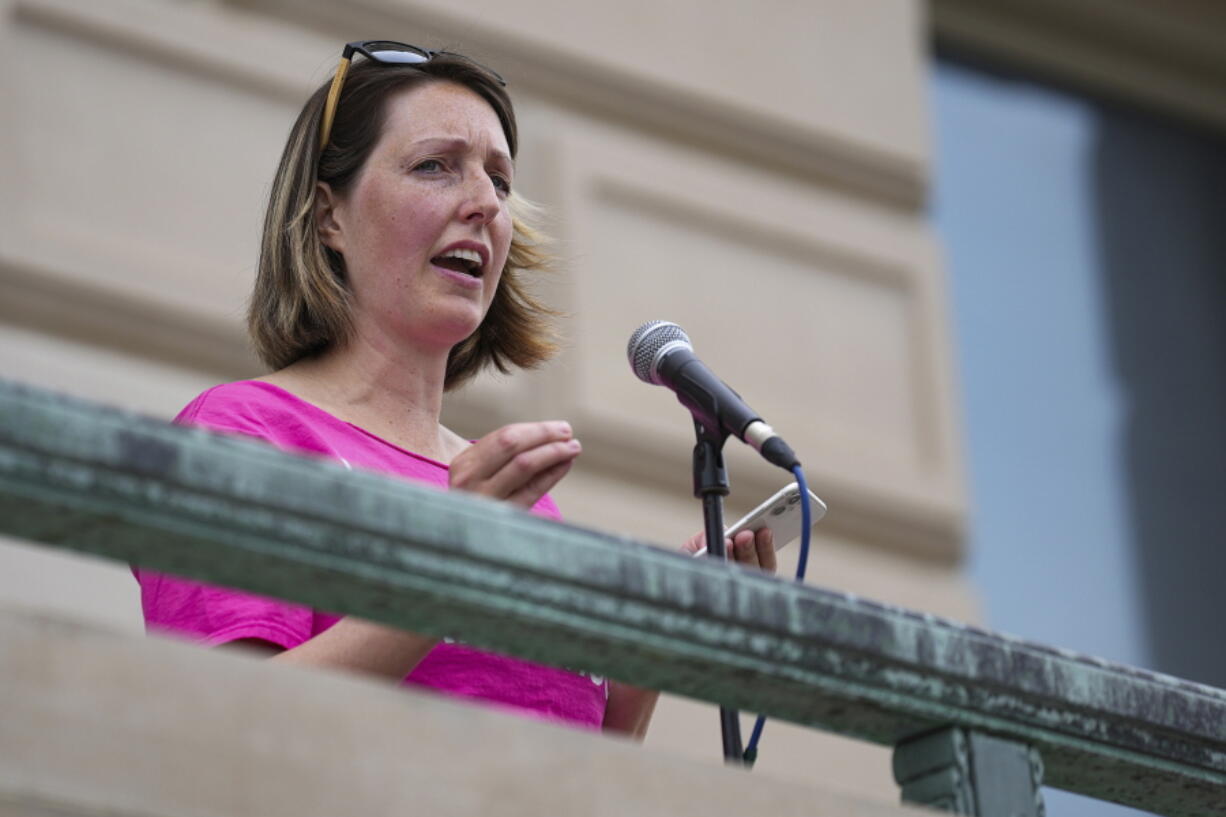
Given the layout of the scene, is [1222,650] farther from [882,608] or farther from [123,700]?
[123,700]

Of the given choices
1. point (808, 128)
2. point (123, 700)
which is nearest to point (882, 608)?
point (123, 700)

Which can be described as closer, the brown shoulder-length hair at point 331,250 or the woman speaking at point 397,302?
the woman speaking at point 397,302

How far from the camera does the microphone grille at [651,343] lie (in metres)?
2.32

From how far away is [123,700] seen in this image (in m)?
1.49

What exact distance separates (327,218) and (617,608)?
121 centimetres

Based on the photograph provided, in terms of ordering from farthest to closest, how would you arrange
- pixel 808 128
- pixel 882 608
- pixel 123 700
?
1. pixel 808 128
2. pixel 882 608
3. pixel 123 700

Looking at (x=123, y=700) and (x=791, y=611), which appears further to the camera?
(x=791, y=611)

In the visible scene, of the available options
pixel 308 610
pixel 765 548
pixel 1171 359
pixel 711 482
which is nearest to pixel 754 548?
pixel 765 548

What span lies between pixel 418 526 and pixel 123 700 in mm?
219

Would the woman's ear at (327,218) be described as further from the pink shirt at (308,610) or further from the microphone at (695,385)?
the microphone at (695,385)

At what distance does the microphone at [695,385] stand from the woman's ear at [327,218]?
513 millimetres

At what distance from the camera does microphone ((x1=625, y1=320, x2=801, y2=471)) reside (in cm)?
220

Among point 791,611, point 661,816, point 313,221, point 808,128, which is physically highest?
point 808,128

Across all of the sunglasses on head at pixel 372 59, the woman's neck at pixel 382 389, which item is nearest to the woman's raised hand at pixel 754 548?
the woman's neck at pixel 382 389
